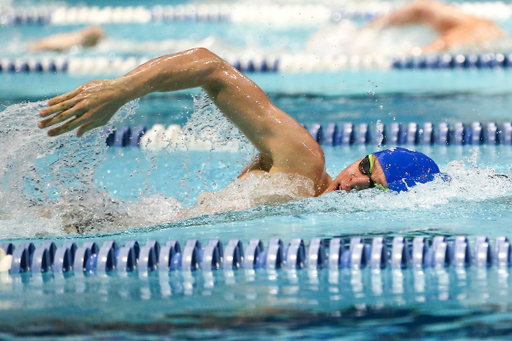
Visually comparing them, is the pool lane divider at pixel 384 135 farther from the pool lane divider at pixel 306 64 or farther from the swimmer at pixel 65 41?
the swimmer at pixel 65 41

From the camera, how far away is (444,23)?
8789 mm

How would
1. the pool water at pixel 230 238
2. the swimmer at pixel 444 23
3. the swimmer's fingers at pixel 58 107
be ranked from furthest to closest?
the swimmer at pixel 444 23 < the swimmer's fingers at pixel 58 107 < the pool water at pixel 230 238

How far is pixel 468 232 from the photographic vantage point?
9.16 feet

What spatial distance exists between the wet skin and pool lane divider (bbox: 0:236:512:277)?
442mm

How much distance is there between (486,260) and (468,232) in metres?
0.34

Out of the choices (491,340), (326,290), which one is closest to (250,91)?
(326,290)

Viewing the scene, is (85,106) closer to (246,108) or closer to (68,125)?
(68,125)

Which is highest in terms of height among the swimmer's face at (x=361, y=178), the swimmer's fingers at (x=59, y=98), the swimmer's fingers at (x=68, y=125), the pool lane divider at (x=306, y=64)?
the swimmer's fingers at (x=59, y=98)

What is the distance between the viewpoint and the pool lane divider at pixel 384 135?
494 cm

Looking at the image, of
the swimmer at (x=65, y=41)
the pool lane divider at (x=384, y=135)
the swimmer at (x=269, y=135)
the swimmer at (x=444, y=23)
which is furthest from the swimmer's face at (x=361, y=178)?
the swimmer at (x=65, y=41)

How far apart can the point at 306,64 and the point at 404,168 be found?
5016mm

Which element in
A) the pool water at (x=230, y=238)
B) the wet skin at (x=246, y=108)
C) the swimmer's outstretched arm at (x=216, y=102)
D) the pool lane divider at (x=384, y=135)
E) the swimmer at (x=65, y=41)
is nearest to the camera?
the pool water at (x=230, y=238)

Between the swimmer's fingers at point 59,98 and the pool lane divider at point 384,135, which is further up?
the swimmer's fingers at point 59,98

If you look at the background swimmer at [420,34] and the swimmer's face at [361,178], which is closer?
the swimmer's face at [361,178]
